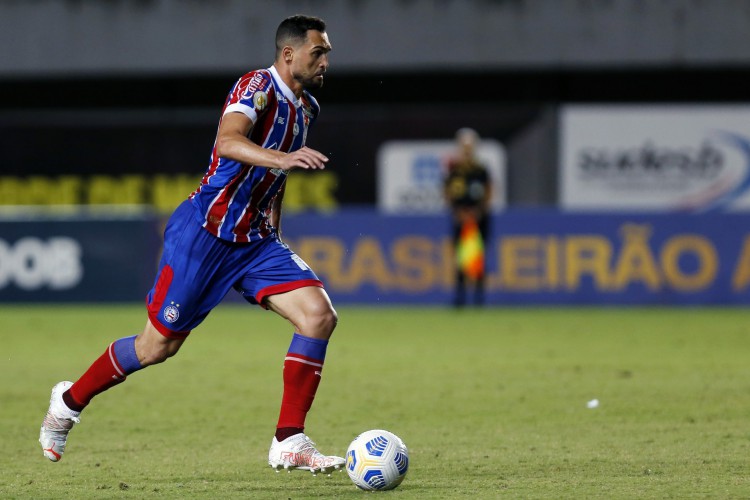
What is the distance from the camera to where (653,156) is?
75.6 ft

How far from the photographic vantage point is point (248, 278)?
6535 mm

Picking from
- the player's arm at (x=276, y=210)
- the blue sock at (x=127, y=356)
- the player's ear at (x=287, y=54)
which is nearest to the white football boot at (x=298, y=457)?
the blue sock at (x=127, y=356)

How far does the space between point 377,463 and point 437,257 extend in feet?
39.9

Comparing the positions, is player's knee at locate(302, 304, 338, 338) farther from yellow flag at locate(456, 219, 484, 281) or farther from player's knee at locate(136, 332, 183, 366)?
yellow flag at locate(456, 219, 484, 281)

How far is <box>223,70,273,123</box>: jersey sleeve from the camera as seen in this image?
6113 mm

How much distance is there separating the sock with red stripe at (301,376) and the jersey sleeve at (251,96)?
3.42ft

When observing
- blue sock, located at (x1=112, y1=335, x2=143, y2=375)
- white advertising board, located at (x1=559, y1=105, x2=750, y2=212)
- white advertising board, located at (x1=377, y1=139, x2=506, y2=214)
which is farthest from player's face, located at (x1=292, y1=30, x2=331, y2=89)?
white advertising board, located at (x1=559, y1=105, x2=750, y2=212)

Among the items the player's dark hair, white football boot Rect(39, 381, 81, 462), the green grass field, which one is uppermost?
the player's dark hair

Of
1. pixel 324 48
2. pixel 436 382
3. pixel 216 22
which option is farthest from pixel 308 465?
pixel 216 22

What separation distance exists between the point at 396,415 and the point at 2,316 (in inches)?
382

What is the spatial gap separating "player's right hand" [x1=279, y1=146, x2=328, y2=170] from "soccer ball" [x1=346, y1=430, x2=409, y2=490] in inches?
46.9

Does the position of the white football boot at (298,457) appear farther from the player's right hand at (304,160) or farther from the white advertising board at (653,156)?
the white advertising board at (653,156)

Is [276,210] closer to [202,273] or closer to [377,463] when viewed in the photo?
[202,273]

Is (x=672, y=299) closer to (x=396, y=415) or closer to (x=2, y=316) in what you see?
(x=2, y=316)
